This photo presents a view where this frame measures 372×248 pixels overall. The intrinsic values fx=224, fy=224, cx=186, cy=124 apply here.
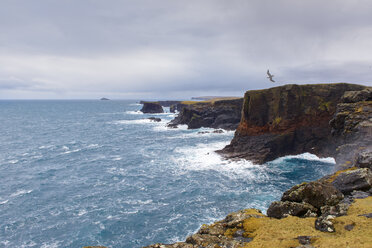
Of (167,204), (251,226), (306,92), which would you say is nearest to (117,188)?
(167,204)

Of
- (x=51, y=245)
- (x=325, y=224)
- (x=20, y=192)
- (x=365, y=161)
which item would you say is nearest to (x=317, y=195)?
(x=325, y=224)

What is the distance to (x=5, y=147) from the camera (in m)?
69.3

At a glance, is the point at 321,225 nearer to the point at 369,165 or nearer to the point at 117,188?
the point at 369,165

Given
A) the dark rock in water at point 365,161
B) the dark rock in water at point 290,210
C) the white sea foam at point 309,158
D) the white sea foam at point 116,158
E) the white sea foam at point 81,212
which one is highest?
the dark rock in water at point 365,161

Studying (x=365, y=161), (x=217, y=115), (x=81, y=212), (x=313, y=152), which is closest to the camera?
(x=365, y=161)

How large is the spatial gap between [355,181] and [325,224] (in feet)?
26.0

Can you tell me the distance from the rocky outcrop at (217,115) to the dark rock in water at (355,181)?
7362 cm

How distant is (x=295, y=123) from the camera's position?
53562 millimetres

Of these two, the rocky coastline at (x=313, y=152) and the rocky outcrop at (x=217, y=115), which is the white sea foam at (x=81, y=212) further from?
the rocky outcrop at (x=217, y=115)

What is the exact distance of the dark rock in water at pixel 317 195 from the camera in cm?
1661

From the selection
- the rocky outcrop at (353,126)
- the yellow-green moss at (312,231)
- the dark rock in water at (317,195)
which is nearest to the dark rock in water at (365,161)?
the rocky outcrop at (353,126)

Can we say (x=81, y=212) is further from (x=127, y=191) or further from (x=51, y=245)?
→ (x=127, y=191)

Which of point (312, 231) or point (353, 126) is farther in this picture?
point (353, 126)

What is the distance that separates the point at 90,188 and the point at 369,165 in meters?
38.5
